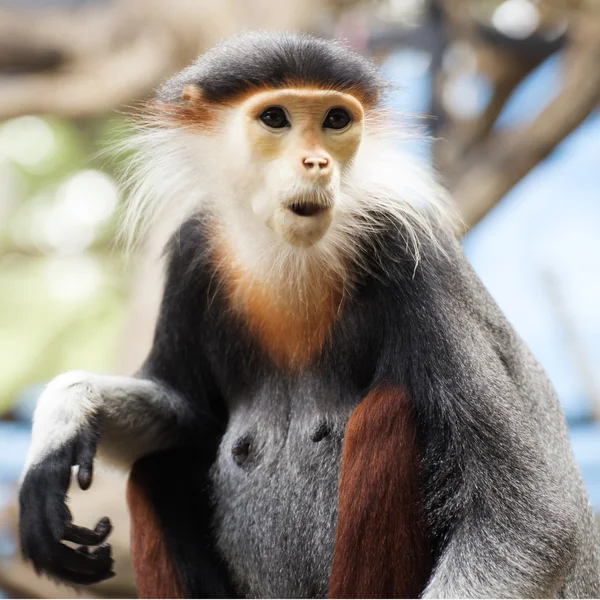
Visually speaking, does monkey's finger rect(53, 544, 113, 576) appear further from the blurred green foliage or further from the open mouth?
the blurred green foliage

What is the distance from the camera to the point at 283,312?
273cm

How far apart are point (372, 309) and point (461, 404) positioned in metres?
0.38

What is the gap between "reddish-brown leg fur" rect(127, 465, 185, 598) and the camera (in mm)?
2775

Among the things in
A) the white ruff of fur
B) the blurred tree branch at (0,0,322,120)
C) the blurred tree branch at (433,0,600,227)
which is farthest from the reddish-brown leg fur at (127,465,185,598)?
the blurred tree branch at (0,0,322,120)

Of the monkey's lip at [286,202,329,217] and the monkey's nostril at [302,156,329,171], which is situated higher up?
the monkey's nostril at [302,156,329,171]

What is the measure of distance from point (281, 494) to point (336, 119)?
110 centimetres

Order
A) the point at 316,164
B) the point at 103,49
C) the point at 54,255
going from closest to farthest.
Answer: the point at 316,164
the point at 103,49
the point at 54,255

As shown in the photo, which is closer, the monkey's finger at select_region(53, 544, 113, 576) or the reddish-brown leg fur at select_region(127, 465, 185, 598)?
the monkey's finger at select_region(53, 544, 113, 576)

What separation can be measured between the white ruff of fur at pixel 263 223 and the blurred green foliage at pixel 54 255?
485 cm

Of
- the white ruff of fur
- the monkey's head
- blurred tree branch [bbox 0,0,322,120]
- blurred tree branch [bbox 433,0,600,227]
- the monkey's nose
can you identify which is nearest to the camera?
the monkey's nose

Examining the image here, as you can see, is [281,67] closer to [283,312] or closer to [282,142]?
[282,142]

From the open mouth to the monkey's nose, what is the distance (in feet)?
0.32

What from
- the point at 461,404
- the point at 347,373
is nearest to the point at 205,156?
the point at 347,373

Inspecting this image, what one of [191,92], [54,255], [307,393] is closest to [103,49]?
[54,255]
